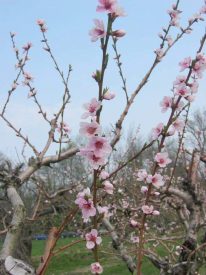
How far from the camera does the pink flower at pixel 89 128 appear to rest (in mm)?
1251

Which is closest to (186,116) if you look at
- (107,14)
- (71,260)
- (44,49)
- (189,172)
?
(189,172)

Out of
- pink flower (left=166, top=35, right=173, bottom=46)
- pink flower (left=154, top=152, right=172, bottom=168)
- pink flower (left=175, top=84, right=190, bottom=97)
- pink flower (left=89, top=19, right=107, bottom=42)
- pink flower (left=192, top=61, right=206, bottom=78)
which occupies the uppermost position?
pink flower (left=166, top=35, right=173, bottom=46)

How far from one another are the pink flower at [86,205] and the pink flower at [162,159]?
1.78 ft

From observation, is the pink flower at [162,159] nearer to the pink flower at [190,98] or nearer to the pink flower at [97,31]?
the pink flower at [190,98]

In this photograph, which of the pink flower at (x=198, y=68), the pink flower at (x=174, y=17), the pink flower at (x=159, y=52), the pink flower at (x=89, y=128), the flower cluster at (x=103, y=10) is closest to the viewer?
the pink flower at (x=89, y=128)

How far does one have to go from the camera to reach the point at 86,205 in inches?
55.7

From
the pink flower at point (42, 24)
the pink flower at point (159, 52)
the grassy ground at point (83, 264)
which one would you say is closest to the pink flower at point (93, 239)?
the pink flower at point (159, 52)

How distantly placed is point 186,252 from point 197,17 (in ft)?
5.56

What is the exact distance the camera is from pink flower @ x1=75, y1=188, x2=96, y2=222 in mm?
1396

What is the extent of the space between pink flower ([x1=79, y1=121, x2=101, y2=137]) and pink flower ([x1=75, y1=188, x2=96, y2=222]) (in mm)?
264

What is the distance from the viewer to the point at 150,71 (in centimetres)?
250

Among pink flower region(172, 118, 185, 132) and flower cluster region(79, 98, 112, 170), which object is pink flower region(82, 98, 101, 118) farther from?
pink flower region(172, 118, 185, 132)

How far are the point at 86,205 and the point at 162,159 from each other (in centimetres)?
59

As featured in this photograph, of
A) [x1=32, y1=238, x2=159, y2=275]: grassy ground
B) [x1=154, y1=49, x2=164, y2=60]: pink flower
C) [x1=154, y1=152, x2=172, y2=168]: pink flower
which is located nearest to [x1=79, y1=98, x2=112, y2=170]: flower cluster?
[x1=154, y1=152, x2=172, y2=168]: pink flower
